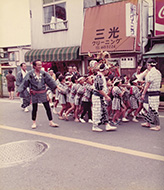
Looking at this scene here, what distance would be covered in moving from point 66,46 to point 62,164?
→ 461 inches

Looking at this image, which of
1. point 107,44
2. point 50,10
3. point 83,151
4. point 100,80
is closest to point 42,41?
point 50,10

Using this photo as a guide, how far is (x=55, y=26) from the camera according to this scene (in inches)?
587

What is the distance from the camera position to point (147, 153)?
387 cm

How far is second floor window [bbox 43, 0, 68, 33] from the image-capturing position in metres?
14.6

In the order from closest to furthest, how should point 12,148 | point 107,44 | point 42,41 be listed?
1. point 12,148
2. point 107,44
3. point 42,41

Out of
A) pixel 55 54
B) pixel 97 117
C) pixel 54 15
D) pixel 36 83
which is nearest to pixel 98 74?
pixel 97 117

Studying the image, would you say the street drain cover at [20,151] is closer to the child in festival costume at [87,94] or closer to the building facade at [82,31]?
the child in festival costume at [87,94]

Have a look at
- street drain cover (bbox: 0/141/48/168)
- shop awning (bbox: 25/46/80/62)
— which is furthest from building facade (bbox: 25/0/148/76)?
street drain cover (bbox: 0/141/48/168)

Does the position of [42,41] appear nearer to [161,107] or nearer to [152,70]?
[161,107]

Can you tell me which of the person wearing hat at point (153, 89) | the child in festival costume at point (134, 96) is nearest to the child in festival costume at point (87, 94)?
the child in festival costume at point (134, 96)

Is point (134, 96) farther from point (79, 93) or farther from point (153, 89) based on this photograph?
point (79, 93)

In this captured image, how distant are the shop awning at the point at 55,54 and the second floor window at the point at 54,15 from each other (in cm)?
150

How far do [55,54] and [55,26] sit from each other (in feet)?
7.24

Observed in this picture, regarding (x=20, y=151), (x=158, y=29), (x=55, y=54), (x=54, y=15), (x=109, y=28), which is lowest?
(x=20, y=151)
